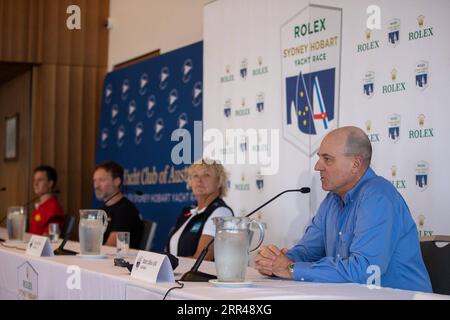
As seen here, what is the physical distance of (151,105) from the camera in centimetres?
589

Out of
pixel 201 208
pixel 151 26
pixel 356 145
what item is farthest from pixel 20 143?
pixel 356 145

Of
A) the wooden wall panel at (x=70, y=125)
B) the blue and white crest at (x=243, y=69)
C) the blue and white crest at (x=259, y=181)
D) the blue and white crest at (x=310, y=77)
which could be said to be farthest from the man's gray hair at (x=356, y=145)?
the wooden wall panel at (x=70, y=125)

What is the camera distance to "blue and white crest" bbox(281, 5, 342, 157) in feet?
12.2

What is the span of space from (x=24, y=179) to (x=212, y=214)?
15.5ft

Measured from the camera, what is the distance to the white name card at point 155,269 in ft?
6.16

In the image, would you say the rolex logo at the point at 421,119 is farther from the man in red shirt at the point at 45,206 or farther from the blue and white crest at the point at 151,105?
the blue and white crest at the point at 151,105

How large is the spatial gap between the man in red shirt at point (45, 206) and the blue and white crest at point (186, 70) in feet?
4.11

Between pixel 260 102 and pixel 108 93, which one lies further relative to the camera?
pixel 108 93

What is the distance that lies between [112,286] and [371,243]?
746 mm

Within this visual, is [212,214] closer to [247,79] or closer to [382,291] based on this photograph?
[247,79]

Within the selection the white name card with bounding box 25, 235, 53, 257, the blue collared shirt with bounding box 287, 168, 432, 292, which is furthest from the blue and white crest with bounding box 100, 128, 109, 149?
the blue collared shirt with bounding box 287, 168, 432, 292

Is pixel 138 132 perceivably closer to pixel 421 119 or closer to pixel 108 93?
pixel 108 93

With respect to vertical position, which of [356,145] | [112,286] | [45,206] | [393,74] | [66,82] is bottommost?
[112,286]

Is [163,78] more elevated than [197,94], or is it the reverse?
[163,78]
